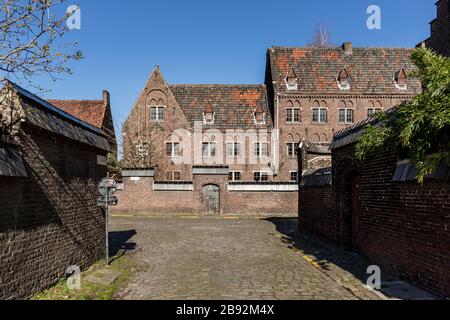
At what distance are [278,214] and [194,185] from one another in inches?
258

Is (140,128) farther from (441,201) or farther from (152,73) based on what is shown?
(441,201)

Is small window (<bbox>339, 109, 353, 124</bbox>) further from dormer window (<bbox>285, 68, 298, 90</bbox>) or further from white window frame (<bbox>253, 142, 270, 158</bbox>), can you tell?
white window frame (<bbox>253, 142, 270, 158</bbox>)

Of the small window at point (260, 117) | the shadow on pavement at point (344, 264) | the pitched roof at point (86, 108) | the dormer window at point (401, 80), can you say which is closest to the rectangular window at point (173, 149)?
the pitched roof at point (86, 108)

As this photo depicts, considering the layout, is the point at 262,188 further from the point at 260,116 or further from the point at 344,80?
the point at 344,80

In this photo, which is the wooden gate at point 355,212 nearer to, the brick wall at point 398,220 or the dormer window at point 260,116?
the brick wall at point 398,220

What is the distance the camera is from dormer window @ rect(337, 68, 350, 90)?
36875 millimetres

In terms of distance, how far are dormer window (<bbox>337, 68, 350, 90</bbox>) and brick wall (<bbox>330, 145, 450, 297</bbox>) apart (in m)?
27.1

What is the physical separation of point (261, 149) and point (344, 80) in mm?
10611

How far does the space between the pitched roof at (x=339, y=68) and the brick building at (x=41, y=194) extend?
1159 inches

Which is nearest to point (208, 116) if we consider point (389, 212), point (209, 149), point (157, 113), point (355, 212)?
point (209, 149)

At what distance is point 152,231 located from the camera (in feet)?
58.2

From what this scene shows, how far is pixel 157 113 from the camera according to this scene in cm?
3591

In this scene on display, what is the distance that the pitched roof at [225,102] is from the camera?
36.8m
